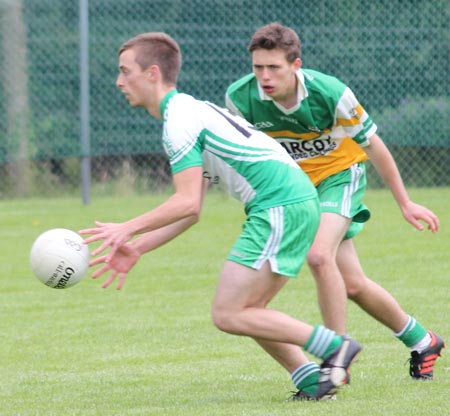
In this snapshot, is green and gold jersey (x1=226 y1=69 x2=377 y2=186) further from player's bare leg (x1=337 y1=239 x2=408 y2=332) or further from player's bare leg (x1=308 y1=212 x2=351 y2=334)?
player's bare leg (x1=337 y1=239 x2=408 y2=332)

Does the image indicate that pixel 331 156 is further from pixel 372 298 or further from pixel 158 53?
pixel 158 53

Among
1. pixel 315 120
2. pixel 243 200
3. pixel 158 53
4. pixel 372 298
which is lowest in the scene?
pixel 372 298

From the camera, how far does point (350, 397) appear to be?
5.34 m

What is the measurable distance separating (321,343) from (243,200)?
703mm

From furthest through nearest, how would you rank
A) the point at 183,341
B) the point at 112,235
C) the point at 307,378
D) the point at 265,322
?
the point at 183,341 < the point at 307,378 < the point at 265,322 < the point at 112,235

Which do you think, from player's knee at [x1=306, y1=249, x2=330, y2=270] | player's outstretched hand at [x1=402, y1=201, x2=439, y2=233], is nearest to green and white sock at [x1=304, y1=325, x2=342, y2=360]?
player's knee at [x1=306, y1=249, x2=330, y2=270]

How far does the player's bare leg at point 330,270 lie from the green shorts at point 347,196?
0.20 feet

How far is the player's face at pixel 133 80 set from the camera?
17.0 ft

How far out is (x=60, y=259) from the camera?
5246mm

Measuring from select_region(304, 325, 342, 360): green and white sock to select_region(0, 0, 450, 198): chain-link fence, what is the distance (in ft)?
32.7

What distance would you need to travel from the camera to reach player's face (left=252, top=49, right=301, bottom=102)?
224 inches

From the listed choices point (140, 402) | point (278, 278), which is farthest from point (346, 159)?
point (140, 402)

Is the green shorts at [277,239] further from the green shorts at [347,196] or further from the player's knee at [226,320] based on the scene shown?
the green shorts at [347,196]

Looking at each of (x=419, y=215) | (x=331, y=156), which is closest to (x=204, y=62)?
(x=331, y=156)
